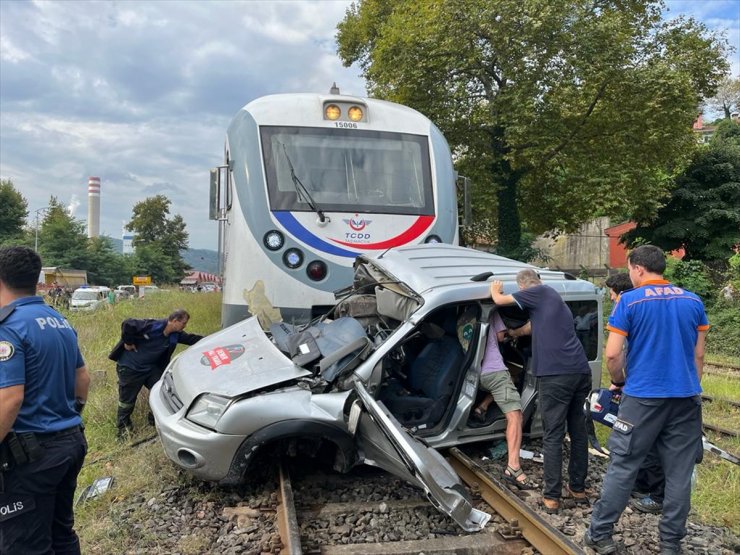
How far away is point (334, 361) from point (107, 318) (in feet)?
42.0

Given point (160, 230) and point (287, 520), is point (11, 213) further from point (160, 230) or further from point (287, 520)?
point (287, 520)

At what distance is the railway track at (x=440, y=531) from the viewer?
349cm

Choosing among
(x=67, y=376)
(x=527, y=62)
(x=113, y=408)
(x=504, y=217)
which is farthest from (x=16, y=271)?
(x=504, y=217)

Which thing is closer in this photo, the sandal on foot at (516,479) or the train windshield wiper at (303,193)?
the sandal on foot at (516,479)

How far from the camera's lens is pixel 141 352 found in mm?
6090

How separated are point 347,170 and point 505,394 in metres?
3.33

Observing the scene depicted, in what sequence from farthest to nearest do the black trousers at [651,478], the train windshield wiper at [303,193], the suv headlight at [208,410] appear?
the train windshield wiper at [303,193] → the black trousers at [651,478] → the suv headlight at [208,410]

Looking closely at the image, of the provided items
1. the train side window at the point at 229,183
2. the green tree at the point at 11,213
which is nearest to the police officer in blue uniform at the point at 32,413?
the train side window at the point at 229,183

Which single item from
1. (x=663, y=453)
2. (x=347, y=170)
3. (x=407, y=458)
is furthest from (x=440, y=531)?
(x=347, y=170)

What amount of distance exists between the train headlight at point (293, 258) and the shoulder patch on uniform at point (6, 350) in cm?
396

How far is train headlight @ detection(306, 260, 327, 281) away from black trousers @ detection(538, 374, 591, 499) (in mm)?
2965

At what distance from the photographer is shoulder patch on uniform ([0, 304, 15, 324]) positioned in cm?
268

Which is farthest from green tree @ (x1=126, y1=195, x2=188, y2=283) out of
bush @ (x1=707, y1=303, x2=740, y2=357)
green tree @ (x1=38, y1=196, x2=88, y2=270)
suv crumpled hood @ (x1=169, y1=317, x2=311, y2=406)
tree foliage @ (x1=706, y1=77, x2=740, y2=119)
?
suv crumpled hood @ (x1=169, y1=317, x2=311, y2=406)

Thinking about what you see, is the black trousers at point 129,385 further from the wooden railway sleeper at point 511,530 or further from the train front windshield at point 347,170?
the wooden railway sleeper at point 511,530
